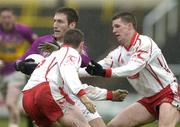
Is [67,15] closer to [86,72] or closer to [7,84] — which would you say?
[86,72]

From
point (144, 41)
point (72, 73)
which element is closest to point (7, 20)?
point (144, 41)

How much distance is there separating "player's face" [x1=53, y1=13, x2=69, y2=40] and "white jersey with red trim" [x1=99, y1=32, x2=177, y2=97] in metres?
0.72

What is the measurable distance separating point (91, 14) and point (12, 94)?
20.8 feet

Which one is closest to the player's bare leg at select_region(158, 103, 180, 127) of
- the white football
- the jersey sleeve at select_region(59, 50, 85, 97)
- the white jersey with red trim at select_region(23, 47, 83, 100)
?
the white jersey with red trim at select_region(23, 47, 83, 100)

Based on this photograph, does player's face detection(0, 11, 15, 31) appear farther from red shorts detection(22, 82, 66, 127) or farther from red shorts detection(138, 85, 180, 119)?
red shorts detection(22, 82, 66, 127)

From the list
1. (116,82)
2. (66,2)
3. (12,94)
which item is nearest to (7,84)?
(12,94)

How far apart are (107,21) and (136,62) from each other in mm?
9943

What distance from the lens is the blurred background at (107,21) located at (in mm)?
19453

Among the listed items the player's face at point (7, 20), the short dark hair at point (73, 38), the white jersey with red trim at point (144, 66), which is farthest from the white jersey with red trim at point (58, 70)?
the player's face at point (7, 20)

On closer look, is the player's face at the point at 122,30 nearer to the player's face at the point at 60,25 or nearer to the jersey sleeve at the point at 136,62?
the jersey sleeve at the point at 136,62

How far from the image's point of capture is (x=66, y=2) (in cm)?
2070

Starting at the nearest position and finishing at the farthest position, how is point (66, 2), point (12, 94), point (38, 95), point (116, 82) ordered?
point (38, 95) → point (12, 94) → point (116, 82) → point (66, 2)

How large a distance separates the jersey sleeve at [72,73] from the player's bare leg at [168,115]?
1308 mm

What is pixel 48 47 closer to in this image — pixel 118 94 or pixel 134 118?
pixel 118 94
